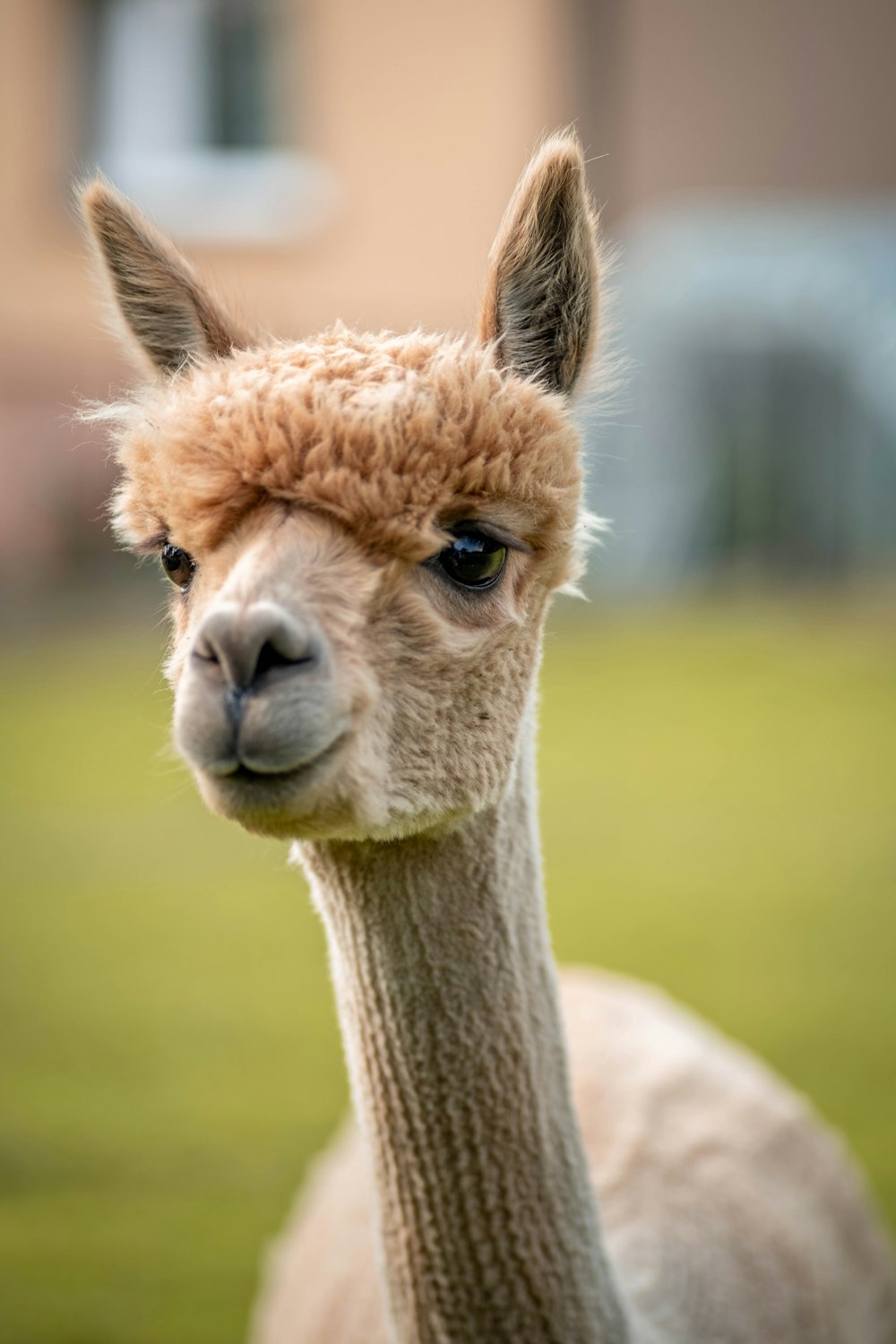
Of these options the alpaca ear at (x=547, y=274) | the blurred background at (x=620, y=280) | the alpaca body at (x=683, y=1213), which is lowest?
the alpaca body at (x=683, y=1213)

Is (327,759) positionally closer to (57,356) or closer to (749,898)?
(749,898)

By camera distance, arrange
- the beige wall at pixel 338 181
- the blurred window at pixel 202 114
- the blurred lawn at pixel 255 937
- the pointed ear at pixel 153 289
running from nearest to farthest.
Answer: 1. the pointed ear at pixel 153 289
2. the blurred lawn at pixel 255 937
3. the beige wall at pixel 338 181
4. the blurred window at pixel 202 114

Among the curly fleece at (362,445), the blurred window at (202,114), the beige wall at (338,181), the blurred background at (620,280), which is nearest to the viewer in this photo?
the curly fleece at (362,445)

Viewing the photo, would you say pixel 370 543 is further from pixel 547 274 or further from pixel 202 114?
pixel 202 114

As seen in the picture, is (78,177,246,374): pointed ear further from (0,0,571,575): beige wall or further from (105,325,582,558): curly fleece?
(0,0,571,575): beige wall

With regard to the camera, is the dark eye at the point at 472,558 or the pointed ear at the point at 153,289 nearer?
the dark eye at the point at 472,558

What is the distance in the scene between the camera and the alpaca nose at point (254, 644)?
4.45 ft

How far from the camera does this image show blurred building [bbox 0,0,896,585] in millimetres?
11938

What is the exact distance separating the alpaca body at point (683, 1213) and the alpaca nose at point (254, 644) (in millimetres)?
814

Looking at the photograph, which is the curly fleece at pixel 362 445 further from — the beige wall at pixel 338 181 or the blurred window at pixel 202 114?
the blurred window at pixel 202 114

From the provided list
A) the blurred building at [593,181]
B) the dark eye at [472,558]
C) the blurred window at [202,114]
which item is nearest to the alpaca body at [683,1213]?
the dark eye at [472,558]

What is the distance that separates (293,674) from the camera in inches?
54.7

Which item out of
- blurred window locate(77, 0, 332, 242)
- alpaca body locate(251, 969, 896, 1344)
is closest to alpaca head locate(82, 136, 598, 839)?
alpaca body locate(251, 969, 896, 1344)

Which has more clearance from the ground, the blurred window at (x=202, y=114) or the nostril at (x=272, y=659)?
the blurred window at (x=202, y=114)
